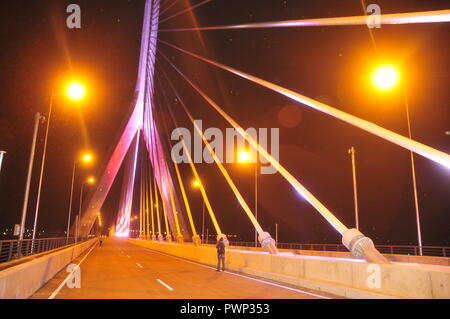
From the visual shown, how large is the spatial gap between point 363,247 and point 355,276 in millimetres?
727

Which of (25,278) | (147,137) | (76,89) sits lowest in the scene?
(25,278)

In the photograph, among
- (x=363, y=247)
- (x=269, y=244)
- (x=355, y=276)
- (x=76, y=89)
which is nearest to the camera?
(x=355, y=276)

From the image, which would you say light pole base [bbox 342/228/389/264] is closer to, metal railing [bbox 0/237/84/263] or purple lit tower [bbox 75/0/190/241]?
metal railing [bbox 0/237/84/263]

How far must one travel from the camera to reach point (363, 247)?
9484 mm

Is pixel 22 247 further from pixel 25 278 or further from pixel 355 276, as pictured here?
pixel 355 276

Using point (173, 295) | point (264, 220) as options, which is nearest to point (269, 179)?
point (264, 220)

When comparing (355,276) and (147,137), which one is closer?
(355,276)

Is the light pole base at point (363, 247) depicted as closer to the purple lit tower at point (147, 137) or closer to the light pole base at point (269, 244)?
the light pole base at point (269, 244)

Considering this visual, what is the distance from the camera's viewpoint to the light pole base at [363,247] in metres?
9.19

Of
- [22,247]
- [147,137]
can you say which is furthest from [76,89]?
[147,137]

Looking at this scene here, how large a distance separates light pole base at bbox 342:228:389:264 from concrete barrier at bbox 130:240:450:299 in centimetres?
22

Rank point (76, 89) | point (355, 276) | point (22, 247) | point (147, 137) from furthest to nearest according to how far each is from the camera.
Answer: point (147, 137) < point (22, 247) < point (76, 89) < point (355, 276)
